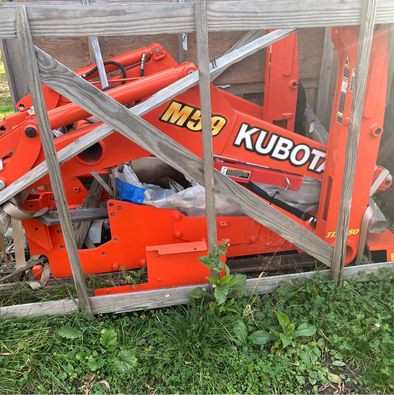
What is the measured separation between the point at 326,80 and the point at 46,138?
9.47 ft

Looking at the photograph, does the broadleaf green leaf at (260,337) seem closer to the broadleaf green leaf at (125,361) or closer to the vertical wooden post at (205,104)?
the vertical wooden post at (205,104)

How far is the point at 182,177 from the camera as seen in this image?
11.5ft

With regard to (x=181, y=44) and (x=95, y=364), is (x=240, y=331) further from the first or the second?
(x=181, y=44)

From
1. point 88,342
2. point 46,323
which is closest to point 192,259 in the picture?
point 88,342

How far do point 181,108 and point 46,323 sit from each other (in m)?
1.61

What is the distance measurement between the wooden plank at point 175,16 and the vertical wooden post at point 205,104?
41 mm

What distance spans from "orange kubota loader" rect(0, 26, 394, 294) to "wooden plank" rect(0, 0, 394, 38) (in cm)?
22

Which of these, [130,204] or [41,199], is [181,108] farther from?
[41,199]

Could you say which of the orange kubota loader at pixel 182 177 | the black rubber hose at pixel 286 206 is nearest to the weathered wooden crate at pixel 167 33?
the orange kubota loader at pixel 182 177

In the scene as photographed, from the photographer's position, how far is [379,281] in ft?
9.70

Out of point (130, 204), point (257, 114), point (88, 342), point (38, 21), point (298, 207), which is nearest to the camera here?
point (38, 21)

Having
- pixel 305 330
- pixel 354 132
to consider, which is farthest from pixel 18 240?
pixel 354 132

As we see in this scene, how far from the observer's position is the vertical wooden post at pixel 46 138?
1.99 metres

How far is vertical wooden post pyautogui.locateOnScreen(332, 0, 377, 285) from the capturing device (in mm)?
2170
